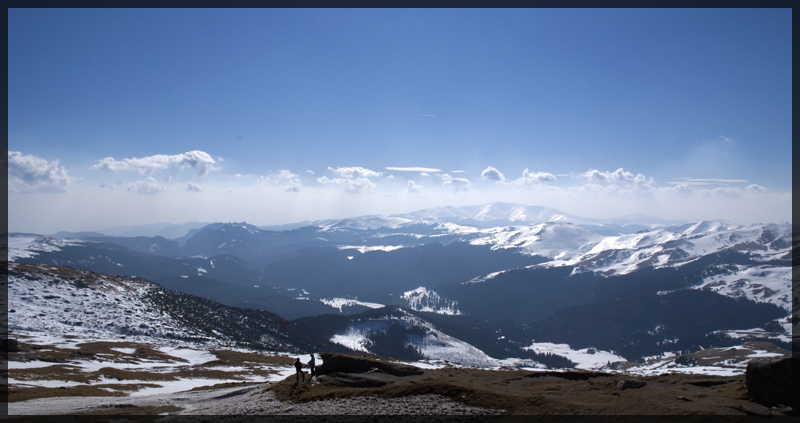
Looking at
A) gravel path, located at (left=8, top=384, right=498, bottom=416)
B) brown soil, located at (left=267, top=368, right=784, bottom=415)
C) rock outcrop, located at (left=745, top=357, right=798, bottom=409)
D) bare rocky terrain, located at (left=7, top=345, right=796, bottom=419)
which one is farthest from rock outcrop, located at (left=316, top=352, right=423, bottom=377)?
rock outcrop, located at (left=745, top=357, right=798, bottom=409)

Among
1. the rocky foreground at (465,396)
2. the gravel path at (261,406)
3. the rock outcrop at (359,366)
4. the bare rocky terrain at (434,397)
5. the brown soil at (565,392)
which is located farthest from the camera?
the rock outcrop at (359,366)

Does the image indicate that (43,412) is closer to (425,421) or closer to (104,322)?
(425,421)

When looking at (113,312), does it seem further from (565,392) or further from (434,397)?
(565,392)

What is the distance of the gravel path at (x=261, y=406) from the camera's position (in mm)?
25828

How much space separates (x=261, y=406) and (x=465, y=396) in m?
13.8

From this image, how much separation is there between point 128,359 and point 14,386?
45091 millimetres

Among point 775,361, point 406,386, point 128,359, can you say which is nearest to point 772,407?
point 775,361

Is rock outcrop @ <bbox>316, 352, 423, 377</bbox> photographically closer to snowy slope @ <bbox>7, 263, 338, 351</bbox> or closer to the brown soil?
the brown soil

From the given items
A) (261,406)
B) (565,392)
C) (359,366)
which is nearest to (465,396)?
(565,392)

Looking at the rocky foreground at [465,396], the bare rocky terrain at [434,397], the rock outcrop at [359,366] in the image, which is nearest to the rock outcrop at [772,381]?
the rocky foreground at [465,396]

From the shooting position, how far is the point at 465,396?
89.7 ft

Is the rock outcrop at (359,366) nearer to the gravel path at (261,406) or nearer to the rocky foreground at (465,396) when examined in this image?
the rocky foreground at (465,396)

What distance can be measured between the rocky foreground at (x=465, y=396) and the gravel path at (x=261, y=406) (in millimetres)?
61

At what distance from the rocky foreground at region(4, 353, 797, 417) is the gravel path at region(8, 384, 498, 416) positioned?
0.20 feet
